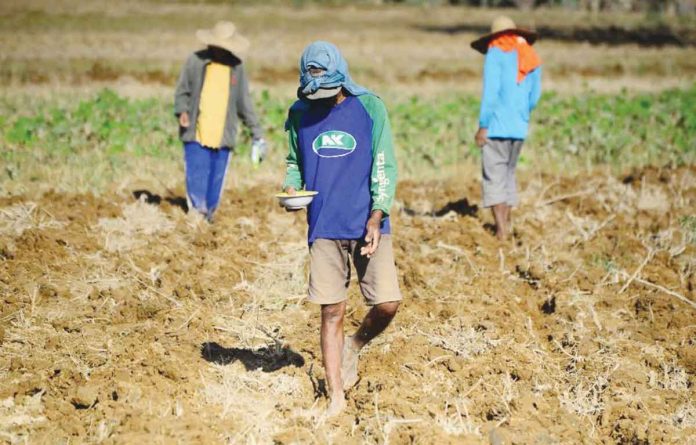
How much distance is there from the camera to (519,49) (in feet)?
22.4

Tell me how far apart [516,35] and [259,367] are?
12.1 ft

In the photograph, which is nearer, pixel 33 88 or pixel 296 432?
pixel 296 432

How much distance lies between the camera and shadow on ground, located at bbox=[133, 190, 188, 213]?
8.07m

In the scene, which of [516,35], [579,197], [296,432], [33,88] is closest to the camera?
[296,432]

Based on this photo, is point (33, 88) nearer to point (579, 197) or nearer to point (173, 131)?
point (173, 131)

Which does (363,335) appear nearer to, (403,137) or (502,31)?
(502,31)

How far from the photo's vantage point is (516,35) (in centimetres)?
689

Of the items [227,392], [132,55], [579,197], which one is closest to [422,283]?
[227,392]

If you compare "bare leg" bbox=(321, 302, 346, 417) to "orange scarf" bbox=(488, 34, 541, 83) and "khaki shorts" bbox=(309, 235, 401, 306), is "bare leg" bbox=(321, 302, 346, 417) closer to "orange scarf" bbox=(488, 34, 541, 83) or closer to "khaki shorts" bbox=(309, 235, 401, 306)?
"khaki shorts" bbox=(309, 235, 401, 306)

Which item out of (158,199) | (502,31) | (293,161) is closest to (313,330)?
(293,161)

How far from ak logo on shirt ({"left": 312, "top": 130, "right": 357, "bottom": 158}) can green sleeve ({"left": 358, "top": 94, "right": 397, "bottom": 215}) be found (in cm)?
13

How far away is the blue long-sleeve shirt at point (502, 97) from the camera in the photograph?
6.80 metres

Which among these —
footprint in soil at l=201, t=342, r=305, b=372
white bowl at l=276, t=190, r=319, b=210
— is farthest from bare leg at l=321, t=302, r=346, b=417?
footprint in soil at l=201, t=342, r=305, b=372

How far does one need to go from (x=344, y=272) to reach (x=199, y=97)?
3.37 metres
